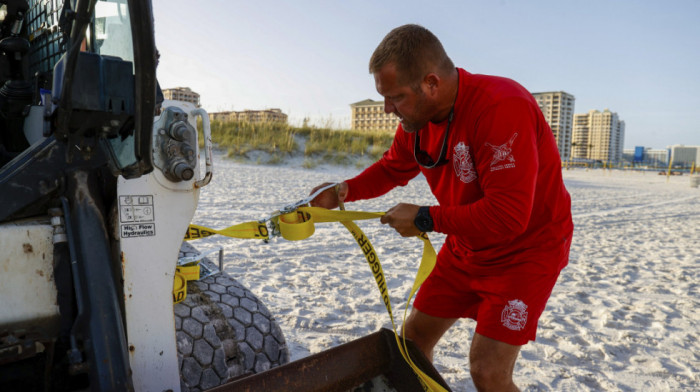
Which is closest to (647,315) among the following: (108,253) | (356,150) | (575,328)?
(575,328)

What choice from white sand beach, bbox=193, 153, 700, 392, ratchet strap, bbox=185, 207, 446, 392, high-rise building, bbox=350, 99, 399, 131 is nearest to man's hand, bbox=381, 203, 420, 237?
ratchet strap, bbox=185, 207, 446, 392

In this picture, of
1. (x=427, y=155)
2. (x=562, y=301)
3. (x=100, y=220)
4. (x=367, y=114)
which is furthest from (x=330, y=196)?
(x=367, y=114)

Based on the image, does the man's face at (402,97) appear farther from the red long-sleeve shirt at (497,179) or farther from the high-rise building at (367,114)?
the high-rise building at (367,114)

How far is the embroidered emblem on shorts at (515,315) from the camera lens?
84.7 inches

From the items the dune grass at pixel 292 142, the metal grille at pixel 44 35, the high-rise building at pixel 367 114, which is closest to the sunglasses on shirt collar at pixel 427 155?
the metal grille at pixel 44 35

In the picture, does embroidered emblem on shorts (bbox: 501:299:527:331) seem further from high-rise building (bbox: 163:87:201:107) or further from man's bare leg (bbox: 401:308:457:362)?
high-rise building (bbox: 163:87:201:107)

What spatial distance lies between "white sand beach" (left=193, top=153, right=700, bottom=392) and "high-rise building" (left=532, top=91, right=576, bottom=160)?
315 feet

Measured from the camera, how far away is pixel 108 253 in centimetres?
154

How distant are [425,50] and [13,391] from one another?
75.5 inches

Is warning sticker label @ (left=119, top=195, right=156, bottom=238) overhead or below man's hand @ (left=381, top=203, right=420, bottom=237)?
overhead

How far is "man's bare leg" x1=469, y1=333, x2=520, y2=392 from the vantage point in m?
2.12

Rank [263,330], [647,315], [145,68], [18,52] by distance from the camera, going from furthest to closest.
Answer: [647,315], [18,52], [263,330], [145,68]

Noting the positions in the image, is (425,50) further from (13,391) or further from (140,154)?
(13,391)

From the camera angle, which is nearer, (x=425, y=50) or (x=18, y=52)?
(x=425, y=50)
